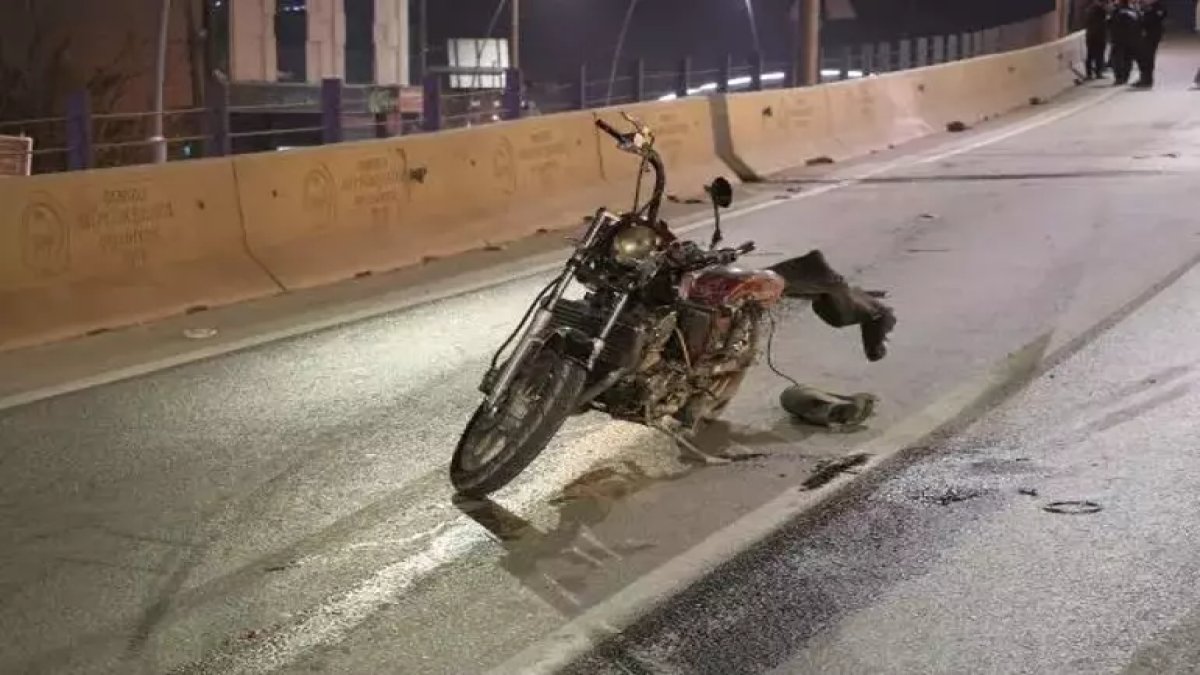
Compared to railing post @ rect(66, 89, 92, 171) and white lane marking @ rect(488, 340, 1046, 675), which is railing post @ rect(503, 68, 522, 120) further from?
white lane marking @ rect(488, 340, 1046, 675)

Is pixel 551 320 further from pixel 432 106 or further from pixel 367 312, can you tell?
pixel 432 106

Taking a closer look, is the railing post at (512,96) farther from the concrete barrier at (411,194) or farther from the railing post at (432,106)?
the concrete barrier at (411,194)

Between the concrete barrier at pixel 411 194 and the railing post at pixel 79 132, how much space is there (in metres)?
2.71

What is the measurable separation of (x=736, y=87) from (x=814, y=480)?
24589 millimetres

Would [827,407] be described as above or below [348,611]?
above

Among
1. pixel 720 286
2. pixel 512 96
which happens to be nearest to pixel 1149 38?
pixel 512 96

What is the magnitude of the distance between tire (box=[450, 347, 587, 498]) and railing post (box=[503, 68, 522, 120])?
1460 centimetres

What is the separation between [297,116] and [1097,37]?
19283 millimetres

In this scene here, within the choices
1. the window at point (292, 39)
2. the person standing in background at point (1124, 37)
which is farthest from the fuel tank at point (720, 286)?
the person standing in background at point (1124, 37)

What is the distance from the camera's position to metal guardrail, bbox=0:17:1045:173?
14.7 metres

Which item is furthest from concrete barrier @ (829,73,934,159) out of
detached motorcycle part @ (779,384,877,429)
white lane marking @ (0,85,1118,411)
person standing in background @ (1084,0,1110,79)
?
detached motorcycle part @ (779,384,877,429)

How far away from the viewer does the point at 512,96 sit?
20500 mm

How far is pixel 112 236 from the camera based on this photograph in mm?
9641

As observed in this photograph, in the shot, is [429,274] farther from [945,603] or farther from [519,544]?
[945,603]
